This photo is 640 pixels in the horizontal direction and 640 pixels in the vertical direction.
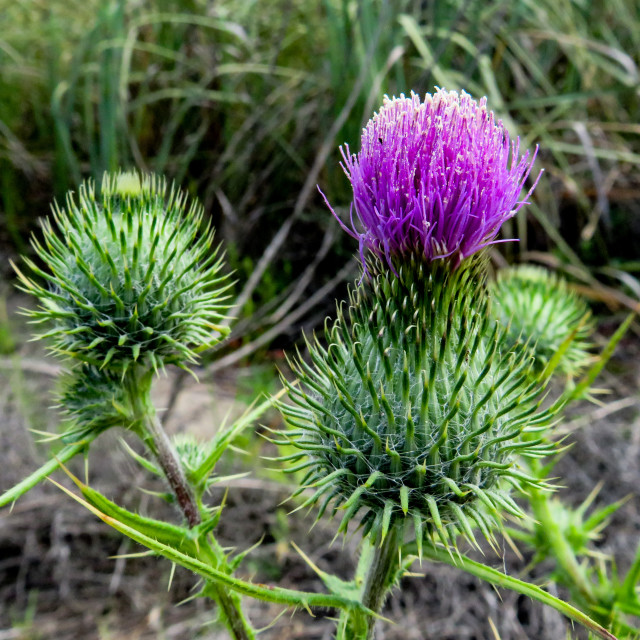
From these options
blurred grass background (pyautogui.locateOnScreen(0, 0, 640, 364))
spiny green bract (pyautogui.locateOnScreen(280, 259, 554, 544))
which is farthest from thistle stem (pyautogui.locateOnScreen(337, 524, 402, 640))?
blurred grass background (pyautogui.locateOnScreen(0, 0, 640, 364))

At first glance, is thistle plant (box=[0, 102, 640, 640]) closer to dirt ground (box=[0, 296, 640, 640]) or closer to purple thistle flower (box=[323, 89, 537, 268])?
purple thistle flower (box=[323, 89, 537, 268])

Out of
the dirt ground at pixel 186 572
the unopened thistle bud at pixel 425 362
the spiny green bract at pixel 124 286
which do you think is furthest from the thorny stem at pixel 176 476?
the dirt ground at pixel 186 572

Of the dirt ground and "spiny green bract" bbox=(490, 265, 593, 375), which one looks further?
the dirt ground

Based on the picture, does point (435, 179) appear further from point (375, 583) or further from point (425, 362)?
point (375, 583)

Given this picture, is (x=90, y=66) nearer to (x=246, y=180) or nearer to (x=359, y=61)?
(x=246, y=180)

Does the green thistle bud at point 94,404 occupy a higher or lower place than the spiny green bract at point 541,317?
lower

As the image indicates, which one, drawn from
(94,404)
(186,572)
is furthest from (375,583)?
(186,572)

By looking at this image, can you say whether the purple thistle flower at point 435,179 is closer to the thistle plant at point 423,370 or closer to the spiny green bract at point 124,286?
the thistle plant at point 423,370
